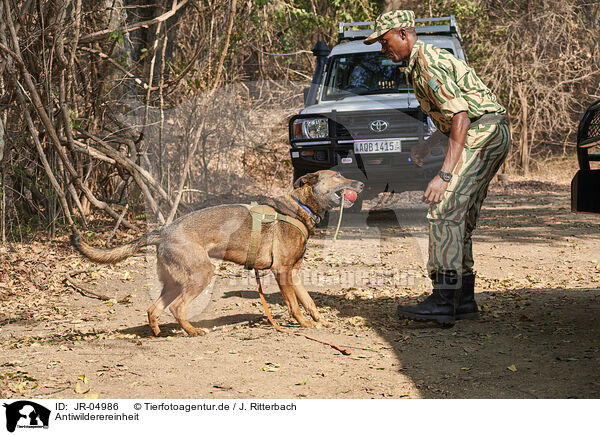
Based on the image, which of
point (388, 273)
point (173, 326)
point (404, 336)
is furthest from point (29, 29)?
point (404, 336)

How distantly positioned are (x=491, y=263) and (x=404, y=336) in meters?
2.90

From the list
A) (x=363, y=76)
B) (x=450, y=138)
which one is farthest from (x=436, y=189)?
(x=363, y=76)

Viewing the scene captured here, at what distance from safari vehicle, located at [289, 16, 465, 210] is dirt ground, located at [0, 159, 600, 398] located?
4.39 feet

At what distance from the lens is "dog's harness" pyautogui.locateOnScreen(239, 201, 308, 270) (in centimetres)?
482

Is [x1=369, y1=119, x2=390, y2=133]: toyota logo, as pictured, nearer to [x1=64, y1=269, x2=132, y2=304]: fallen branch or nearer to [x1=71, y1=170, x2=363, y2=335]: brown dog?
[x1=71, y1=170, x2=363, y2=335]: brown dog

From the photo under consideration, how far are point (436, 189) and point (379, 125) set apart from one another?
4705 millimetres

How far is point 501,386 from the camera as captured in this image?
11.6ft

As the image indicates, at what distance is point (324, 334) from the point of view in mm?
4691

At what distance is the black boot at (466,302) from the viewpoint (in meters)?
4.91

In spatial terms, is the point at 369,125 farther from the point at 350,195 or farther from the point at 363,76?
the point at 350,195

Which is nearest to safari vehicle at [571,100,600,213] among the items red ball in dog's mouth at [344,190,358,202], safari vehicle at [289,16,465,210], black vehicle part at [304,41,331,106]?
red ball in dog's mouth at [344,190,358,202]

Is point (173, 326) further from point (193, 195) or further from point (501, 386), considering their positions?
point (193, 195)

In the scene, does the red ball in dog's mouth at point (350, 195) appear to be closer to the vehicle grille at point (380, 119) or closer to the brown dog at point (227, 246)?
the brown dog at point (227, 246)

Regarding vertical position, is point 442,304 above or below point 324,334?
above
